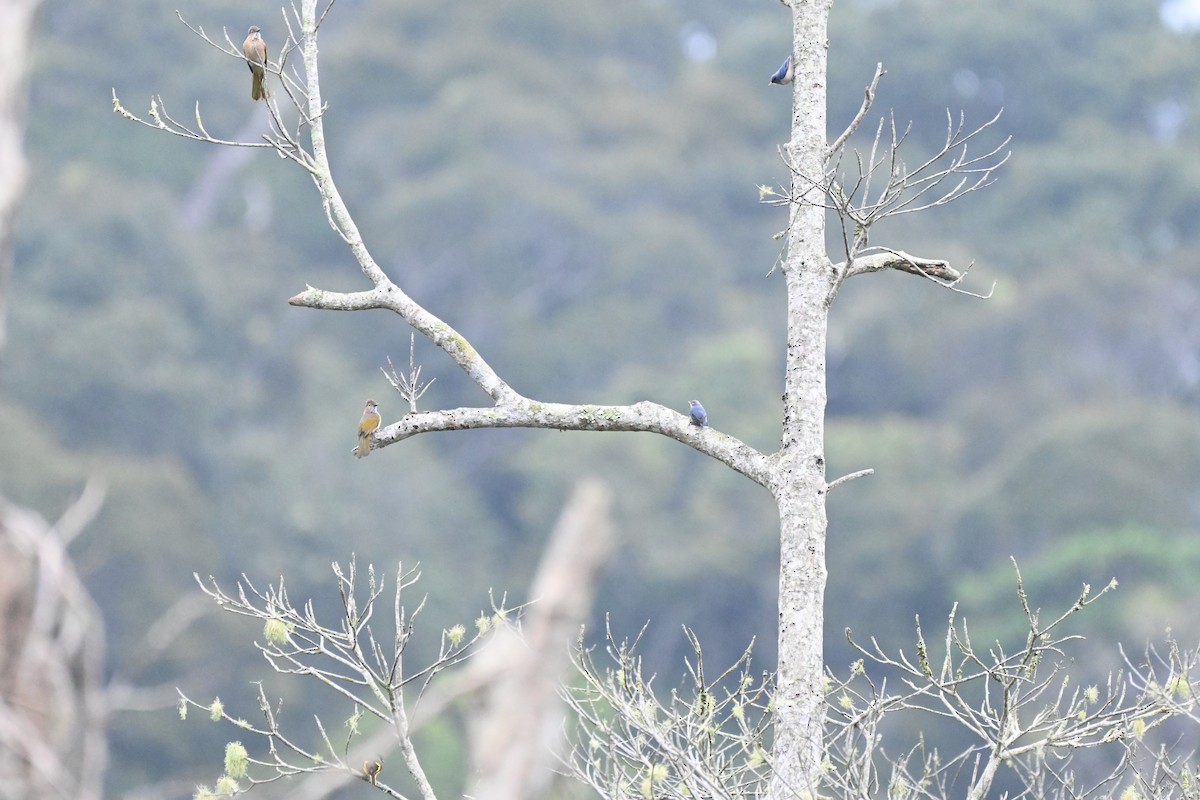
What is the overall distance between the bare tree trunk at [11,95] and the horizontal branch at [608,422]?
15.3 ft

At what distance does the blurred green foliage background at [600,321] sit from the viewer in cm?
3628

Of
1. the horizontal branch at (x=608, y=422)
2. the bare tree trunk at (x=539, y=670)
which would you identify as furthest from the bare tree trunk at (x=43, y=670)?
the horizontal branch at (x=608, y=422)

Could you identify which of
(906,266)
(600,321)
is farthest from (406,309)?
(600,321)

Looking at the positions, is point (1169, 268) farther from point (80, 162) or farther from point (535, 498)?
point (80, 162)

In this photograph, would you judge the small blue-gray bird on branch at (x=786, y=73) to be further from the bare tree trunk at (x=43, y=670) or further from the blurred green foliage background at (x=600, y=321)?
the blurred green foliage background at (x=600, y=321)

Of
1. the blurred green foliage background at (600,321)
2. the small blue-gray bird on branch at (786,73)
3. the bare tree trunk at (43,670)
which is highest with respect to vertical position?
the blurred green foliage background at (600,321)

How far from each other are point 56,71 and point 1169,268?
27144mm

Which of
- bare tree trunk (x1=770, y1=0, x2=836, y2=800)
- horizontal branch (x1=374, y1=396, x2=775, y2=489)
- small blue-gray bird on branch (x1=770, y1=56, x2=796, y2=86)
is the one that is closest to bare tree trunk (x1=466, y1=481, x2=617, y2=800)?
bare tree trunk (x1=770, y1=0, x2=836, y2=800)

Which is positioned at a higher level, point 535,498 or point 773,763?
point 535,498

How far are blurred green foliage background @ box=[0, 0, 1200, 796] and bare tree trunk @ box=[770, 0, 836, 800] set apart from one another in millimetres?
21379

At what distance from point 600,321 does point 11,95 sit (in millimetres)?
43765

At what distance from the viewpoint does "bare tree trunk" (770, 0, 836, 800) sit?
7.20 metres

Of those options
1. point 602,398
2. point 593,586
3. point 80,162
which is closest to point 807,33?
point 593,586

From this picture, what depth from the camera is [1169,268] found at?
44.8 meters
